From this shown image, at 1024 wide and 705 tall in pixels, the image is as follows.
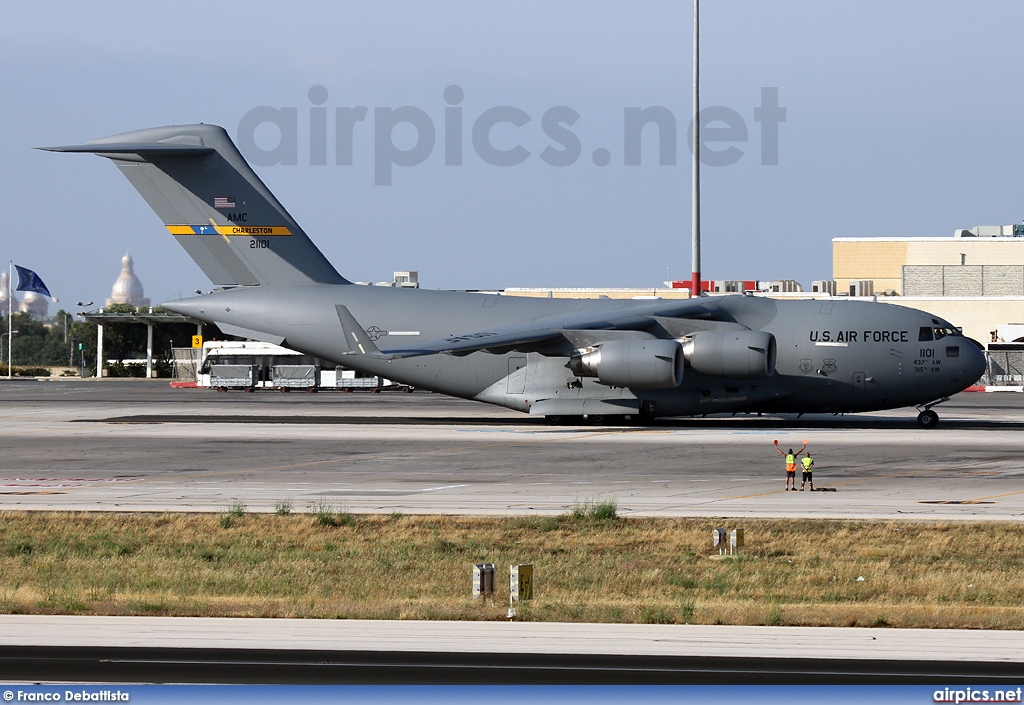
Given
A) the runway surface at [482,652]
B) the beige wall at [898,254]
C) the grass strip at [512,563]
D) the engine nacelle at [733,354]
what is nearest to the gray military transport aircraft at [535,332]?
the engine nacelle at [733,354]

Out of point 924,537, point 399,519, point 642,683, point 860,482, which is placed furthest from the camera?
point 860,482

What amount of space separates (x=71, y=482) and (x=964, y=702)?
766 inches

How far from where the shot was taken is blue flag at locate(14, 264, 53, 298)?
102938mm

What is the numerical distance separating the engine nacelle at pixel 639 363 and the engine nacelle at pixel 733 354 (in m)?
0.57

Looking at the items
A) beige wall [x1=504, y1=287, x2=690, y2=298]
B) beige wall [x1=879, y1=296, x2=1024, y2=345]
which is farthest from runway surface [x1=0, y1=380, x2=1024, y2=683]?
beige wall [x1=504, y1=287, x2=690, y2=298]

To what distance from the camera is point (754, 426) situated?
127 ft

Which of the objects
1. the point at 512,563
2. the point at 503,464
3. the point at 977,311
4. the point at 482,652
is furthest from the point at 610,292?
the point at 482,652

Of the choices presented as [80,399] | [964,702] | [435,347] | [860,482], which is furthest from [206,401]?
[964,702]

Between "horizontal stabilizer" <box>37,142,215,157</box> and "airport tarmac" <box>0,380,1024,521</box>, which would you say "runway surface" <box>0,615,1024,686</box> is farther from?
"horizontal stabilizer" <box>37,142,215,157</box>

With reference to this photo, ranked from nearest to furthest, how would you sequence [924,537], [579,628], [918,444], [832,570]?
[579,628], [832,570], [924,537], [918,444]

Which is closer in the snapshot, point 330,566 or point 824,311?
point 330,566

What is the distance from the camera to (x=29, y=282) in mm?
104000

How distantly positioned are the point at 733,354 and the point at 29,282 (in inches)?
3244

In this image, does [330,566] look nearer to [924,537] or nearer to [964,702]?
[924,537]
